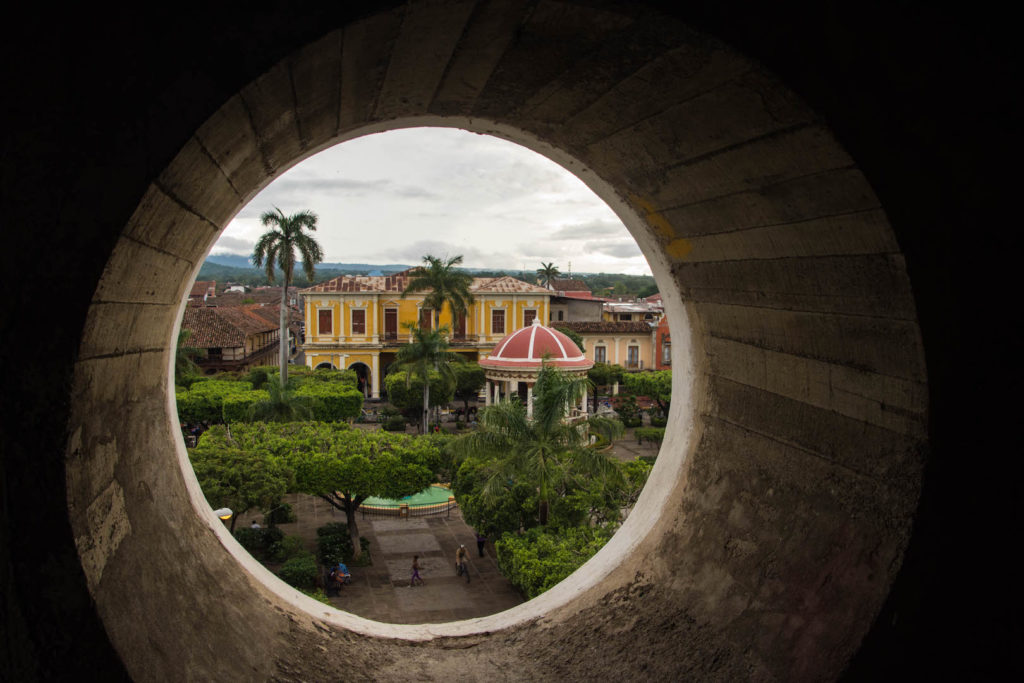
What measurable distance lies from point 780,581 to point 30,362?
2114 millimetres

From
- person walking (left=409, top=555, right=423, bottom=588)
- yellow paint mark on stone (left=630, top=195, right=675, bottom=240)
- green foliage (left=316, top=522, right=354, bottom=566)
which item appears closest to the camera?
yellow paint mark on stone (left=630, top=195, right=675, bottom=240)

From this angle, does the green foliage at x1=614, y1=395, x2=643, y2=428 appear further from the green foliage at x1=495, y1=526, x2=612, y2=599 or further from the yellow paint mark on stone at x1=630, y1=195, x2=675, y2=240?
the yellow paint mark on stone at x1=630, y1=195, x2=675, y2=240

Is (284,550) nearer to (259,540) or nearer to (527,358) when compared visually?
(259,540)

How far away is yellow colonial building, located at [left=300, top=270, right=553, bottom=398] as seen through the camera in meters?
34.8

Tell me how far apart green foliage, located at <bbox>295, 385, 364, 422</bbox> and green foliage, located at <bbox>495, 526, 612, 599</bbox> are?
1363cm

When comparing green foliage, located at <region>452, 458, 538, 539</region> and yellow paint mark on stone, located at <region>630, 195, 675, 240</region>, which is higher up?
yellow paint mark on stone, located at <region>630, 195, 675, 240</region>

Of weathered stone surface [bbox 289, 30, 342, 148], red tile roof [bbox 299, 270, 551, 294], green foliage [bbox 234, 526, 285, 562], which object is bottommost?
green foliage [bbox 234, 526, 285, 562]

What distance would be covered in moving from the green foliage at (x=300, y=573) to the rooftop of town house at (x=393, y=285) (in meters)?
23.2

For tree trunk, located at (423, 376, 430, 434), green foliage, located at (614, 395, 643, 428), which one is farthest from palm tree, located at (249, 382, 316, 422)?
green foliage, located at (614, 395, 643, 428)

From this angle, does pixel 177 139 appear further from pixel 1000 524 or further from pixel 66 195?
pixel 1000 524

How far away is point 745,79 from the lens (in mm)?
1534

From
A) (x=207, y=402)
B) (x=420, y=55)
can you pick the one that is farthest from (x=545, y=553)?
(x=207, y=402)

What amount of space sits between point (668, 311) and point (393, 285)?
3397 cm

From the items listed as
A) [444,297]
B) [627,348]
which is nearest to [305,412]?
[444,297]
